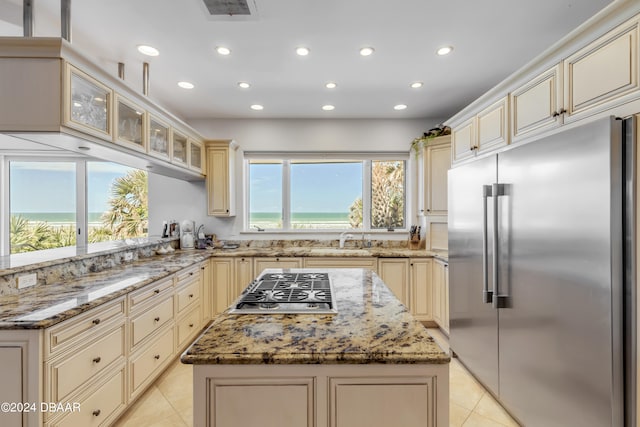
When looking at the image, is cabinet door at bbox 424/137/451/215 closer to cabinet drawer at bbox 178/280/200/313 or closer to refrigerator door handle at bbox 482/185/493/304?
refrigerator door handle at bbox 482/185/493/304

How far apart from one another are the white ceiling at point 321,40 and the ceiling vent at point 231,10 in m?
0.04

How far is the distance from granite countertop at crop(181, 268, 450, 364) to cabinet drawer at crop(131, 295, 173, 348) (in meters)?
1.18

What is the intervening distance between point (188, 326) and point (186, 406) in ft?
3.12

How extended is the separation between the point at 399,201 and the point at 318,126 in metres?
1.61

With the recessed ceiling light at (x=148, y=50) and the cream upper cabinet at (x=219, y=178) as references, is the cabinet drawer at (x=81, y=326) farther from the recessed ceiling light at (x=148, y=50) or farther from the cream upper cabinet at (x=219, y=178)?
the cream upper cabinet at (x=219, y=178)

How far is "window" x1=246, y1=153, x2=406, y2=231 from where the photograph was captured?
14.3ft

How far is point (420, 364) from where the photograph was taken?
0.98m

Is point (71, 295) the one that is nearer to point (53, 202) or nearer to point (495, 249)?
point (495, 249)

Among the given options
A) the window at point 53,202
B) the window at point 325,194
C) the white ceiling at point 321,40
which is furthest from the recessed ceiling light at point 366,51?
the window at point 53,202

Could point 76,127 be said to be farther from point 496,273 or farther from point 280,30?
point 496,273

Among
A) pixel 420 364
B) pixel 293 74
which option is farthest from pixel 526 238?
pixel 293 74

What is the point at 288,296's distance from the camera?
1.58m

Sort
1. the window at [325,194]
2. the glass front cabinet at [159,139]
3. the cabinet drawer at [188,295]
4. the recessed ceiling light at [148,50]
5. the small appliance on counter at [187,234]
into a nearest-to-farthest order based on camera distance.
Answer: the recessed ceiling light at [148,50] → the glass front cabinet at [159,139] → the cabinet drawer at [188,295] → the small appliance on counter at [187,234] → the window at [325,194]

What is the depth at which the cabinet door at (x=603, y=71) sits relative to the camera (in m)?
1.32
